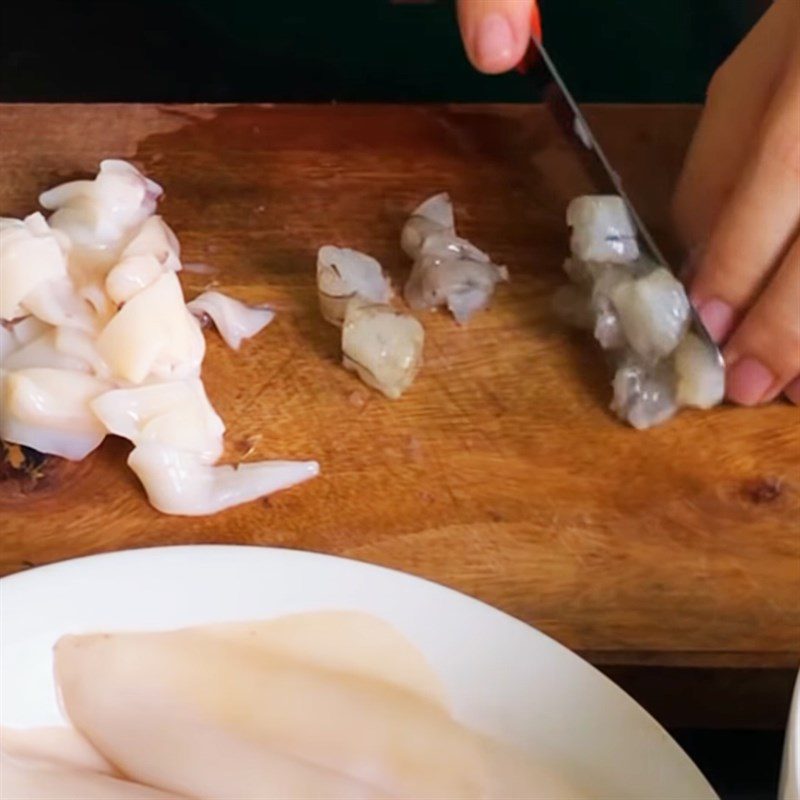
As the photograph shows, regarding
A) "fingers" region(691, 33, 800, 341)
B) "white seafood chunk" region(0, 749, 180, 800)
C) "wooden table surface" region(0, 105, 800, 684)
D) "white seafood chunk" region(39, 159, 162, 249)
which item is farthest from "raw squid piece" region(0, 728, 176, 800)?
"fingers" region(691, 33, 800, 341)

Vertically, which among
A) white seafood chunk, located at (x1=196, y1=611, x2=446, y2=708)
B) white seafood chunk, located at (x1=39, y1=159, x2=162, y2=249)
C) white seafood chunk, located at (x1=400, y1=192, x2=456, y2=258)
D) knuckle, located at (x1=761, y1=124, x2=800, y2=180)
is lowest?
white seafood chunk, located at (x1=196, y1=611, x2=446, y2=708)

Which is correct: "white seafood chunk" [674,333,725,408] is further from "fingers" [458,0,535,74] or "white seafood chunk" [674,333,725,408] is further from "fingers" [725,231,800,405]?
"fingers" [458,0,535,74]

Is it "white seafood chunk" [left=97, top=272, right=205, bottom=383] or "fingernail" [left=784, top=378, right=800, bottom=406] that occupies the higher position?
"white seafood chunk" [left=97, top=272, right=205, bottom=383]

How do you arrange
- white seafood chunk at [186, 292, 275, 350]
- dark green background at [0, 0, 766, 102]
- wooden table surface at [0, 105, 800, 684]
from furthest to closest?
dark green background at [0, 0, 766, 102]
white seafood chunk at [186, 292, 275, 350]
wooden table surface at [0, 105, 800, 684]

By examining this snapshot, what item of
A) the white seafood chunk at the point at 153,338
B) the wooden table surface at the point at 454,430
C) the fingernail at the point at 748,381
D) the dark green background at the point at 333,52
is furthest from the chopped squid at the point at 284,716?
the dark green background at the point at 333,52

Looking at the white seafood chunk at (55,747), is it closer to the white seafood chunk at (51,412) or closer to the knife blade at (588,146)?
the white seafood chunk at (51,412)

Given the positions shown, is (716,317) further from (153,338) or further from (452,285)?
(153,338)

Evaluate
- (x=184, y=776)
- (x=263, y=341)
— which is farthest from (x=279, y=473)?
(x=184, y=776)

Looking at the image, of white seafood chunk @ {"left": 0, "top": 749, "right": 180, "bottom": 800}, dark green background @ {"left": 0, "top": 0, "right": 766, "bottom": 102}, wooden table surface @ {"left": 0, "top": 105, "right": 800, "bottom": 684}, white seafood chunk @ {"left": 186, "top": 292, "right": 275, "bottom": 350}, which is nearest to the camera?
white seafood chunk @ {"left": 0, "top": 749, "right": 180, "bottom": 800}
